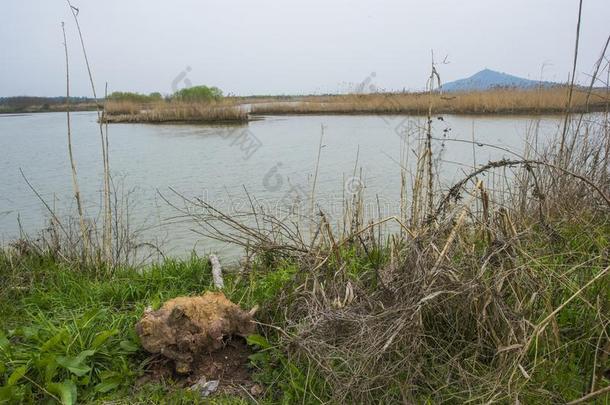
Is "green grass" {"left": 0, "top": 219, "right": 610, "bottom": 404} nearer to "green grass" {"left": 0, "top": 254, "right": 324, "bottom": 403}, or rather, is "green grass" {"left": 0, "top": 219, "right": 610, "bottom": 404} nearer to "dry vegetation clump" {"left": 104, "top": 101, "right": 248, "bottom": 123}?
"green grass" {"left": 0, "top": 254, "right": 324, "bottom": 403}

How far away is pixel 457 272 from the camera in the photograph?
2.08m

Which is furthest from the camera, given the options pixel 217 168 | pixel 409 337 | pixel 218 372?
pixel 217 168

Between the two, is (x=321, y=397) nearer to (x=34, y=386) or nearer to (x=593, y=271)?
(x=34, y=386)

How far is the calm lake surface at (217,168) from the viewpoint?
614 cm

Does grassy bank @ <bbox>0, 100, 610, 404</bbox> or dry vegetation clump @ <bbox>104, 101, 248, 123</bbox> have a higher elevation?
dry vegetation clump @ <bbox>104, 101, 248, 123</bbox>

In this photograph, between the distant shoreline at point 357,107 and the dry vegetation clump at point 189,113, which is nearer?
the distant shoreline at point 357,107

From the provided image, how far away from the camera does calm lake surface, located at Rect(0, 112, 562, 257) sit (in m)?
6.14

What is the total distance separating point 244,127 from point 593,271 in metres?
19.4

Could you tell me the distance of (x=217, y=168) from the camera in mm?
10352

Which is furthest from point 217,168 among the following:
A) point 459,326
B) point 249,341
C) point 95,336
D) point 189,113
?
point 189,113

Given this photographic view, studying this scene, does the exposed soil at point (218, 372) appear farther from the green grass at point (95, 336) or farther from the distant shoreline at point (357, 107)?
the distant shoreline at point (357, 107)

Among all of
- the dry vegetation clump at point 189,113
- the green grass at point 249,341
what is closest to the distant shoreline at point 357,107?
the dry vegetation clump at point 189,113

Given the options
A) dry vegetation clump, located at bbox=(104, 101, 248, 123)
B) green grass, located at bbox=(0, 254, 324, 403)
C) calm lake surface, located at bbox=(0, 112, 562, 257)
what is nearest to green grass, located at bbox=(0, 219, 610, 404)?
green grass, located at bbox=(0, 254, 324, 403)

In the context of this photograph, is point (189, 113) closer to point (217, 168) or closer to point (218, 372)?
point (217, 168)
